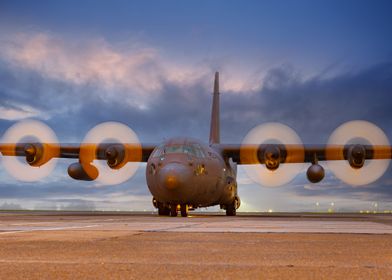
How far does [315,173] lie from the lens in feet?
85.2

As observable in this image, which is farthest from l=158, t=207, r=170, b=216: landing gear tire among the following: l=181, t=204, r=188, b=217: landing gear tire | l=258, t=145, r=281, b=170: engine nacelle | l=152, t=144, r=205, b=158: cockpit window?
l=258, t=145, r=281, b=170: engine nacelle

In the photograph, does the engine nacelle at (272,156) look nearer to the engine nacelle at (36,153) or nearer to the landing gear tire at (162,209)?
the landing gear tire at (162,209)

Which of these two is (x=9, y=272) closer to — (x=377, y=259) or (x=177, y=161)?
(x=377, y=259)

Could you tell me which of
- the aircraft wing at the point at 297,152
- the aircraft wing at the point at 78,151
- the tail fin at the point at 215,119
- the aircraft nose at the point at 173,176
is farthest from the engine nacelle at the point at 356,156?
the aircraft nose at the point at 173,176

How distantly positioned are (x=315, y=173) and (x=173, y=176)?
27.2 ft

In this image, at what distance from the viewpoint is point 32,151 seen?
29.0 metres

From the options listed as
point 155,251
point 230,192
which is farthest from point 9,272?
point 230,192

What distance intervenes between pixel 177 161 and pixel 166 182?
1.10 metres

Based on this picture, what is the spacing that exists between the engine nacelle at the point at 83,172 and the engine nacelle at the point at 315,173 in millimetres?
10949

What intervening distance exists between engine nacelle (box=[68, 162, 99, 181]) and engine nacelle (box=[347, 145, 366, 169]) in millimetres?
12922

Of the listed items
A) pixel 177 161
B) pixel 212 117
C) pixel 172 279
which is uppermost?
pixel 212 117

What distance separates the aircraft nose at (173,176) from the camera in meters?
20.6

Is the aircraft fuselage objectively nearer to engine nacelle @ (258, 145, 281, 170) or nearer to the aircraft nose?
the aircraft nose

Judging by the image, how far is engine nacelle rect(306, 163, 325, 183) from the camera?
1023 inches
